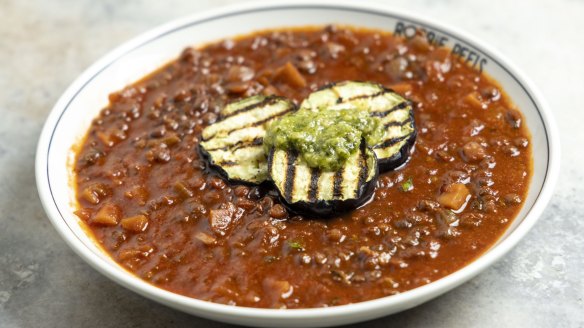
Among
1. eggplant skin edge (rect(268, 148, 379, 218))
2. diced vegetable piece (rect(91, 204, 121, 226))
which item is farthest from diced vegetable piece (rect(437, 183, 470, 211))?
diced vegetable piece (rect(91, 204, 121, 226))

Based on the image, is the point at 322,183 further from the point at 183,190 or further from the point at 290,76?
the point at 290,76

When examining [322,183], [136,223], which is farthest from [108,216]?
[322,183]

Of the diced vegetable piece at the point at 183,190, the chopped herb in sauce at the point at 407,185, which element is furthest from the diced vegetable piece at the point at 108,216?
the chopped herb in sauce at the point at 407,185

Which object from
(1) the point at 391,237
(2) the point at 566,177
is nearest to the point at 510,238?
(1) the point at 391,237

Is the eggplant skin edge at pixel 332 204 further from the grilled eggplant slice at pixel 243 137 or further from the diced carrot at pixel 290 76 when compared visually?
A: the diced carrot at pixel 290 76

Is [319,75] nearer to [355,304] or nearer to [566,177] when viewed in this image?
[566,177]
